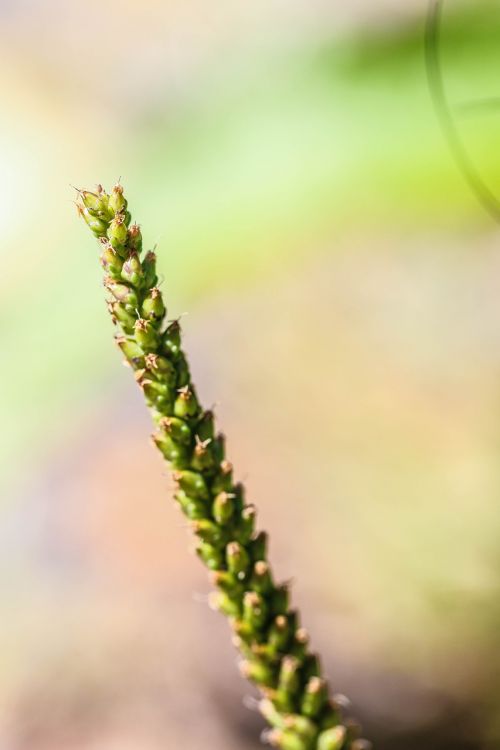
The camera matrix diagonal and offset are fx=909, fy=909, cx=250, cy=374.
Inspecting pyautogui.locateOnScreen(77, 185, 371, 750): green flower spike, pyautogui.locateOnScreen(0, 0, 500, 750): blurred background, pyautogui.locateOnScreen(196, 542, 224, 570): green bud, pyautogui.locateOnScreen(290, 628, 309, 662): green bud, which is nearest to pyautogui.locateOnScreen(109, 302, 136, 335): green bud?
pyautogui.locateOnScreen(77, 185, 371, 750): green flower spike

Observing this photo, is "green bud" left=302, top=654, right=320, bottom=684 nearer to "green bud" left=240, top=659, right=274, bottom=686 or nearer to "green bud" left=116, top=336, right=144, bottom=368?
"green bud" left=240, top=659, right=274, bottom=686

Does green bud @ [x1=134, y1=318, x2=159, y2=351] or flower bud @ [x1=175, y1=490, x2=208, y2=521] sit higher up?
green bud @ [x1=134, y1=318, x2=159, y2=351]

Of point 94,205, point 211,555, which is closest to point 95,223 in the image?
point 94,205

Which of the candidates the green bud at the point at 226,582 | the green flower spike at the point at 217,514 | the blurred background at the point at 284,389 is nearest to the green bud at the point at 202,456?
the green flower spike at the point at 217,514

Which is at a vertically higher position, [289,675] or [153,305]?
[153,305]

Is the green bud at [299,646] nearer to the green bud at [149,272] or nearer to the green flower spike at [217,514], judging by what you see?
the green flower spike at [217,514]

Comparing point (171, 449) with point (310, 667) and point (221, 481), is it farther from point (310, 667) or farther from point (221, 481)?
point (310, 667)

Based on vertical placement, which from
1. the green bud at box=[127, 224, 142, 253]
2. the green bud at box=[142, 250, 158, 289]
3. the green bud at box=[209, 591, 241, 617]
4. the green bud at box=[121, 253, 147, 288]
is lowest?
the green bud at box=[209, 591, 241, 617]
